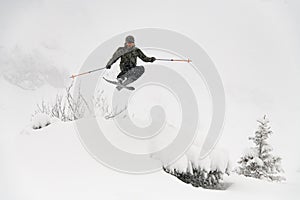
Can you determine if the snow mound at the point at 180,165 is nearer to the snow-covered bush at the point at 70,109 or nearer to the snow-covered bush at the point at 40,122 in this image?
the snow-covered bush at the point at 40,122

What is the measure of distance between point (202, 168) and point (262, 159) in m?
2.62

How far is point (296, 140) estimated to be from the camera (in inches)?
648

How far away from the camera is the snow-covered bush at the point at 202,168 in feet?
20.4

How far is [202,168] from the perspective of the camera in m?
6.48

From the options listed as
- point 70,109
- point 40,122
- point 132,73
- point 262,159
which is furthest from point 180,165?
point 70,109

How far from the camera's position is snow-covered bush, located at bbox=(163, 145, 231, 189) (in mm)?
6211

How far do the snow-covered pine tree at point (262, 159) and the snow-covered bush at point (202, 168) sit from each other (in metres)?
1.84

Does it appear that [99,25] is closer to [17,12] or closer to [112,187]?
[17,12]

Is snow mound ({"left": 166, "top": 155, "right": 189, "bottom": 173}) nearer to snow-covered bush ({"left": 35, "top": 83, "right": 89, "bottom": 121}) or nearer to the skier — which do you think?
the skier

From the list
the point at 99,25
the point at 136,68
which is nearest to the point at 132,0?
the point at 99,25

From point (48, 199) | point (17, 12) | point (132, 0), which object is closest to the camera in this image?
point (48, 199)

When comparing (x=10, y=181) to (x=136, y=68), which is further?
(x=136, y=68)

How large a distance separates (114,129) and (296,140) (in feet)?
41.7

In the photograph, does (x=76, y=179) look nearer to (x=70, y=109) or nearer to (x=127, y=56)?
(x=127, y=56)
